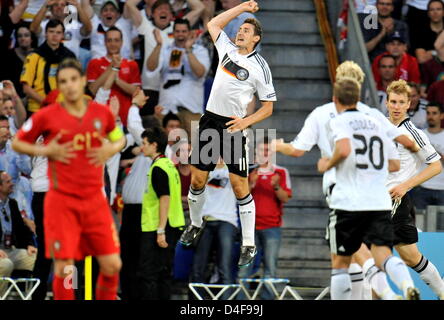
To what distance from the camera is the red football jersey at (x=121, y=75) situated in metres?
17.1

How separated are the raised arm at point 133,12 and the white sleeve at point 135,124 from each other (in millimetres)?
1933

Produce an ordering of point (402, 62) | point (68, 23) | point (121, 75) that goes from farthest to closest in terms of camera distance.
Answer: point (402, 62)
point (68, 23)
point (121, 75)

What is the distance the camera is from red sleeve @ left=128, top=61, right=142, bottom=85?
17.2 metres

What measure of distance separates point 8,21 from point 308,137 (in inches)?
315

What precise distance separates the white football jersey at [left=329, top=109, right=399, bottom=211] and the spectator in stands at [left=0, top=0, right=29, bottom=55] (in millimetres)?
8166

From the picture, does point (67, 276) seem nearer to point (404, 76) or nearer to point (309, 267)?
point (309, 267)

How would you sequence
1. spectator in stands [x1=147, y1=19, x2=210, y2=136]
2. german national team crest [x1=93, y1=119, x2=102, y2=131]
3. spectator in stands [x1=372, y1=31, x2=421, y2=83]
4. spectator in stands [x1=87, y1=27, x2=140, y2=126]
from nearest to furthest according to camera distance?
german national team crest [x1=93, y1=119, x2=102, y2=131], spectator in stands [x1=87, y1=27, x2=140, y2=126], spectator in stands [x1=147, y1=19, x2=210, y2=136], spectator in stands [x1=372, y1=31, x2=421, y2=83]

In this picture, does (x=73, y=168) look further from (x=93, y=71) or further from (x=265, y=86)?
(x=93, y=71)

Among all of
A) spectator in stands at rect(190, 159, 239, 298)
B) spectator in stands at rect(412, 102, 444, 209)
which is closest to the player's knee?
spectator in stands at rect(190, 159, 239, 298)

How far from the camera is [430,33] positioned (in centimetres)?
1906

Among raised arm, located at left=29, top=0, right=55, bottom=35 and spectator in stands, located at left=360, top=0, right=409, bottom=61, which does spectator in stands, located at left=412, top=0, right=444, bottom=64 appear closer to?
spectator in stands, located at left=360, top=0, right=409, bottom=61

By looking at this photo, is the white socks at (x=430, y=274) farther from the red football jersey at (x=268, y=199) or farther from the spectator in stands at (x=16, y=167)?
the spectator in stands at (x=16, y=167)

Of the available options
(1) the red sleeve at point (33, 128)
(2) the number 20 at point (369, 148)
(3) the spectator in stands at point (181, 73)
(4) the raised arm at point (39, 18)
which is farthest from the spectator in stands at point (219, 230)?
(1) the red sleeve at point (33, 128)

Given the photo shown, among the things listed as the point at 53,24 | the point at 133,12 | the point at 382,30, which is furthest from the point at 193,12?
the point at 382,30
